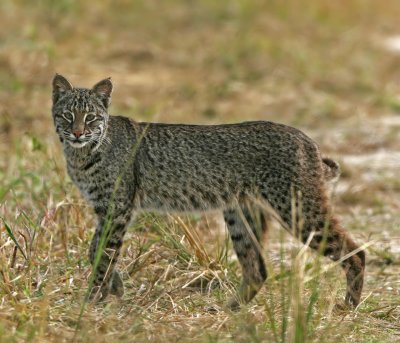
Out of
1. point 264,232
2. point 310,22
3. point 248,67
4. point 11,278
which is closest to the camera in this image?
point 11,278

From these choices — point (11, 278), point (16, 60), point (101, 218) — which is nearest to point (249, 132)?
point (101, 218)

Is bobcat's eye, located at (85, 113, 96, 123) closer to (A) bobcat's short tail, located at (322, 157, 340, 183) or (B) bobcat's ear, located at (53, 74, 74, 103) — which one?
(B) bobcat's ear, located at (53, 74, 74, 103)

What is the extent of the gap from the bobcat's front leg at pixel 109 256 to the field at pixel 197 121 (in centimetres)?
11

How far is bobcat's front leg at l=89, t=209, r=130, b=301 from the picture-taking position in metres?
6.92

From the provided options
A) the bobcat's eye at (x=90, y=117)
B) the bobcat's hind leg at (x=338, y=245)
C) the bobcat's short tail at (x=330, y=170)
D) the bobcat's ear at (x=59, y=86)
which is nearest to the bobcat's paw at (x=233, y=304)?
the bobcat's hind leg at (x=338, y=245)

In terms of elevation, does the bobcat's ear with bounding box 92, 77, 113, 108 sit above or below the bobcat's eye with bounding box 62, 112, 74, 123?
above

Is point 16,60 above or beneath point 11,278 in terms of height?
above

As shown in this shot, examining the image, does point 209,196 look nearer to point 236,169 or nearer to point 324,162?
point 236,169

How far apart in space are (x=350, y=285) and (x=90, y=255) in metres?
1.77

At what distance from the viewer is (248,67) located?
16172mm

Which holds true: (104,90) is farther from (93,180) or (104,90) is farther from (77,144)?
(93,180)

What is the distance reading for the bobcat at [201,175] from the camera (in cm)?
703

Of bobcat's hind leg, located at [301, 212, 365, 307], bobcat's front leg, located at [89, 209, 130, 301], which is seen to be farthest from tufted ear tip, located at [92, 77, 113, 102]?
bobcat's hind leg, located at [301, 212, 365, 307]

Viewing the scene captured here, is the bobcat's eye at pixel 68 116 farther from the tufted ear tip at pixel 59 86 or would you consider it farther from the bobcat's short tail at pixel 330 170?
the bobcat's short tail at pixel 330 170
